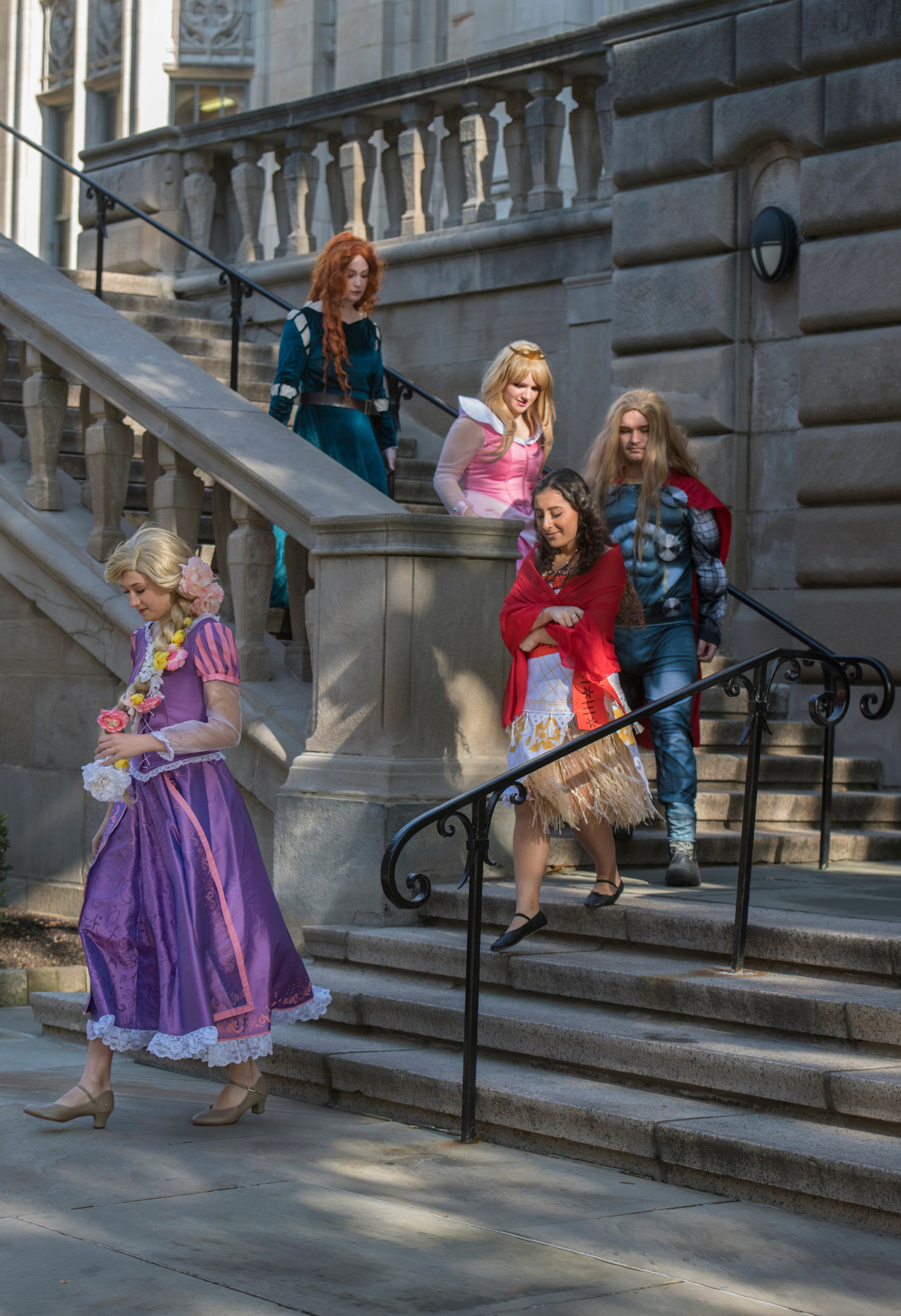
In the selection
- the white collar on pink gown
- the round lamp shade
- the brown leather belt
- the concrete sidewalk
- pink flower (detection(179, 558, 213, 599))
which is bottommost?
the concrete sidewalk

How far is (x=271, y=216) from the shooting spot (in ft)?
65.5

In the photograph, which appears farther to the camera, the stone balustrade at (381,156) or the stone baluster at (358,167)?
the stone baluster at (358,167)

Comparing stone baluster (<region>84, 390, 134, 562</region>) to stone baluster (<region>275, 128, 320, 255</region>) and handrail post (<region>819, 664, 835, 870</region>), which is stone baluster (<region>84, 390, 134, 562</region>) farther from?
stone baluster (<region>275, 128, 320, 255</region>)

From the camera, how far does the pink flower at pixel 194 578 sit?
557cm

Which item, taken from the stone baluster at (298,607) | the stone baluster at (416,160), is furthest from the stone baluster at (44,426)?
the stone baluster at (416,160)

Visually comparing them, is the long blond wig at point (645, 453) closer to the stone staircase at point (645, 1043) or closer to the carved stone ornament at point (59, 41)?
the stone staircase at point (645, 1043)

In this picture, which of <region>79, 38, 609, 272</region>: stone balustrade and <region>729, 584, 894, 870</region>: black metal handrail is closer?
<region>729, 584, 894, 870</region>: black metal handrail

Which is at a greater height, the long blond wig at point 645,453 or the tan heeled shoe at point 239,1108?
the long blond wig at point 645,453

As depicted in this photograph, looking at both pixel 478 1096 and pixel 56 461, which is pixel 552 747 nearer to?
pixel 478 1096

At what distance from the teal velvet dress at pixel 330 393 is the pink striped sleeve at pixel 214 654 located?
283cm

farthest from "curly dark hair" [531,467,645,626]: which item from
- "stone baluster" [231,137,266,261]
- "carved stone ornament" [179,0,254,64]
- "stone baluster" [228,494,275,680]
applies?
"carved stone ornament" [179,0,254,64]

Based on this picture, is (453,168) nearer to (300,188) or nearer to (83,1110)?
(300,188)

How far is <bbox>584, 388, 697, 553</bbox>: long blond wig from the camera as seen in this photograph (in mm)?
7055

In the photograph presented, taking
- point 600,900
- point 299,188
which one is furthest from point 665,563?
point 299,188
